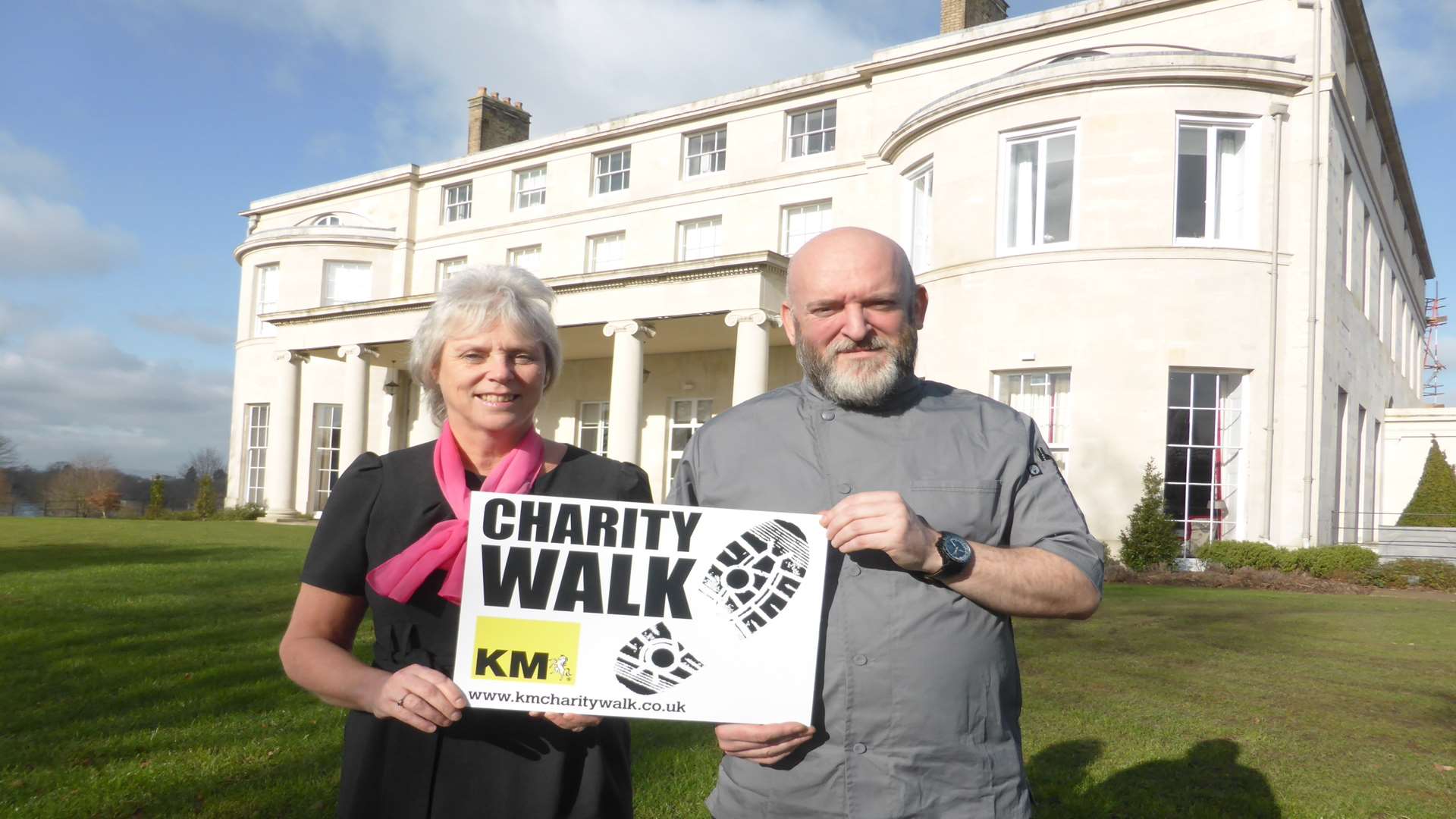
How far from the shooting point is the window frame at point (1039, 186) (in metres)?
17.3

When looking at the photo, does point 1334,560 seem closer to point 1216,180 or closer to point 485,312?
point 1216,180

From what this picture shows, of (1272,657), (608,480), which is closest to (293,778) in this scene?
(608,480)

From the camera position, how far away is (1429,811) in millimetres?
4531

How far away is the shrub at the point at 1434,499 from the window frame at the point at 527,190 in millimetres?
22898

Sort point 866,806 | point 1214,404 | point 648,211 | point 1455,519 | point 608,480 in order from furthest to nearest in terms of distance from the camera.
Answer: point 648,211
point 1455,519
point 1214,404
point 608,480
point 866,806

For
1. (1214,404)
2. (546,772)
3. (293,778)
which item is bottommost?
(293,778)

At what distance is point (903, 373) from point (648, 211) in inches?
965

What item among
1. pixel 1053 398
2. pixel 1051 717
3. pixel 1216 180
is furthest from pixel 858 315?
pixel 1216 180

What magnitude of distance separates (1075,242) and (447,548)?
16.7 meters

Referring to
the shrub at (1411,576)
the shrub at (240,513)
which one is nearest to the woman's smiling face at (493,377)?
the shrub at (1411,576)

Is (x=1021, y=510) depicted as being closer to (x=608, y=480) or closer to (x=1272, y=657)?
(x=608, y=480)

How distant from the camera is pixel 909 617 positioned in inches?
86.0

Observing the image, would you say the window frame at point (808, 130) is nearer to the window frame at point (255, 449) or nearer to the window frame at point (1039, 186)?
the window frame at point (1039, 186)

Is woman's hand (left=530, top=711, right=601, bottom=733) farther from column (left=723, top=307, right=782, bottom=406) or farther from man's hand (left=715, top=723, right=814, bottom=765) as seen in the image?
column (left=723, top=307, right=782, bottom=406)
